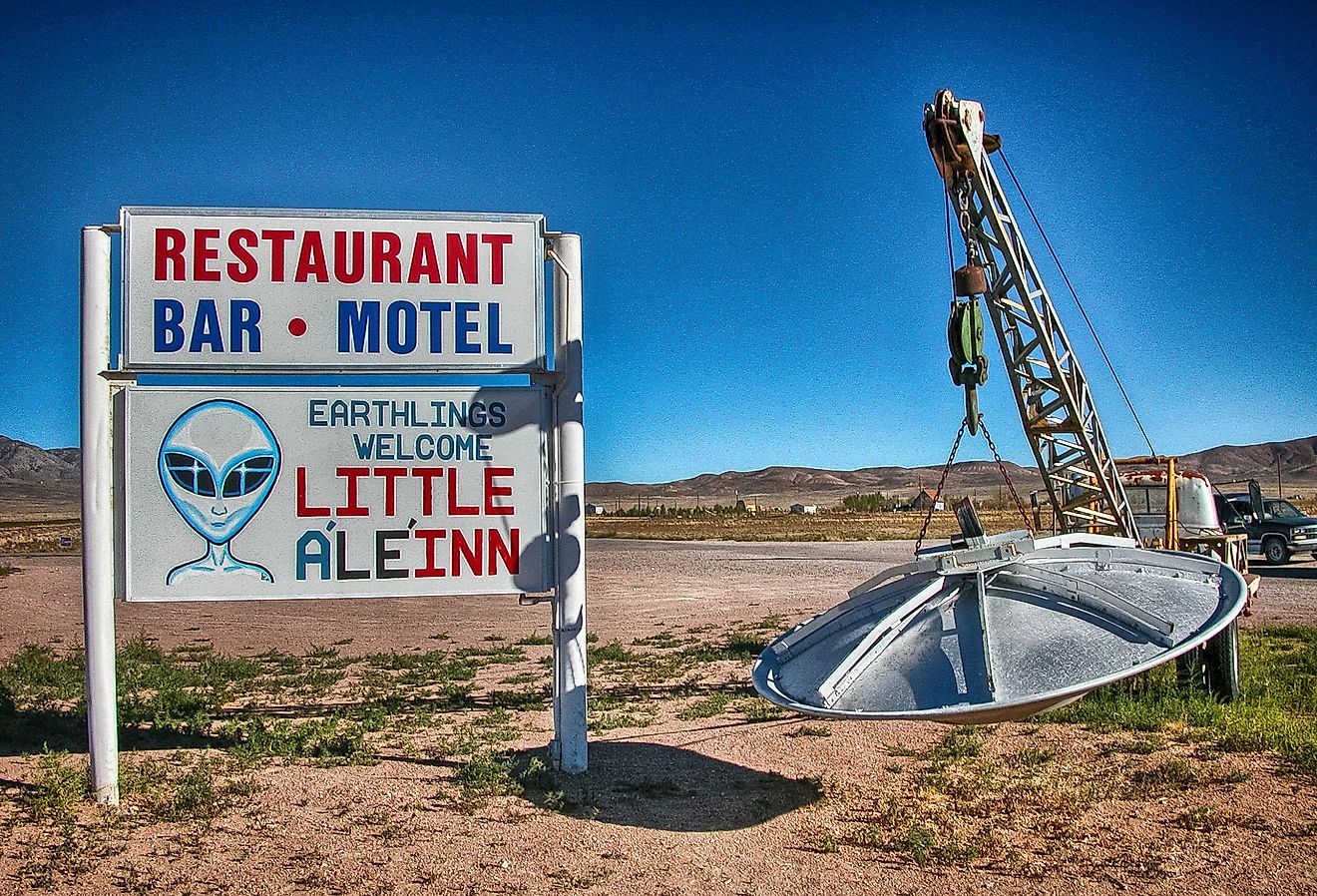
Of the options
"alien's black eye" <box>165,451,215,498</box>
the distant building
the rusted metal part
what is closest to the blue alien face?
"alien's black eye" <box>165,451,215,498</box>

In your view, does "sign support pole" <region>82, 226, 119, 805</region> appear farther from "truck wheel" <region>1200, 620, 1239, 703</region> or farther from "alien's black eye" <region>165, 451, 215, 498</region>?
"truck wheel" <region>1200, 620, 1239, 703</region>

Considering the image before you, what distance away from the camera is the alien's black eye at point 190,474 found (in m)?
7.35

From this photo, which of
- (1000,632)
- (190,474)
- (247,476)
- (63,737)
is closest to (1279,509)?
(1000,632)

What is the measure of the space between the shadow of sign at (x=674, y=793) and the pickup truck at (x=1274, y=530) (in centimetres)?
2340

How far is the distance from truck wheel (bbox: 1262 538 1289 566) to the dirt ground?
900 inches

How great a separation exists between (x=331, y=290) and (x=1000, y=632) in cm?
507

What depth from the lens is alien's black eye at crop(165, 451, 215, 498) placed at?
289 inches

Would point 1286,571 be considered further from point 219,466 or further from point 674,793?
point 219,466

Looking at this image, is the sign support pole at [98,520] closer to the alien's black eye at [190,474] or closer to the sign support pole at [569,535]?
the alien's black eye at [190,474]

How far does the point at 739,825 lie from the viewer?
639 cm

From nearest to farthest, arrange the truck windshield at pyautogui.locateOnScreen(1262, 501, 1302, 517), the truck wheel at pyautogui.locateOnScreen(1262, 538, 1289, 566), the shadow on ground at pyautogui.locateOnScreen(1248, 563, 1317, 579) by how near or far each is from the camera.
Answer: the shadow on ground at pyautogui.locateOnScreen(1248, 563, 1317, 579)
the truck wheel at pyautogui.locateOnScreen(1262, 538, 1289, 566)
the truck windshield at pyautogui.locateOnScreen(1262, 501, 1302, 517)

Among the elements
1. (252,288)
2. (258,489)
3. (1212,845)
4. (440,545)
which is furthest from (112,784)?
(1212,845)

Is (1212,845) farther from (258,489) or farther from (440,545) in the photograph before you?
(258,489)

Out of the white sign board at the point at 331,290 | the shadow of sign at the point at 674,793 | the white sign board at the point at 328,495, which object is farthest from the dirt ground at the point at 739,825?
the white sign board at the point at 331,290
